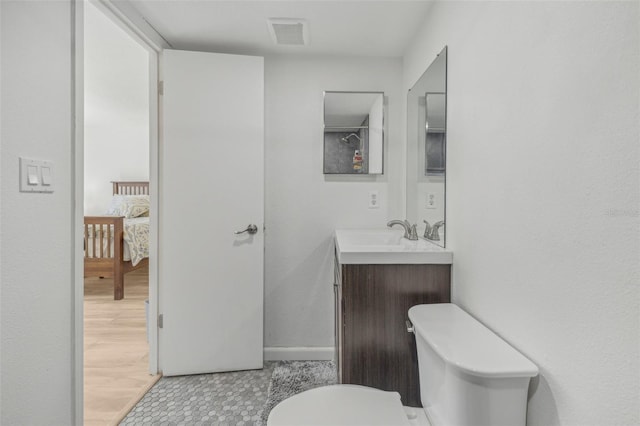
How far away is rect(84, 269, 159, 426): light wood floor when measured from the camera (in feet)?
5.90

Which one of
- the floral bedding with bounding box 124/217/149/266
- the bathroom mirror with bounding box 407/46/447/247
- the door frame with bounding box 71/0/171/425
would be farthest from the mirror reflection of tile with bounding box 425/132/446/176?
the floral bedding with bounding box 124/217/149/266

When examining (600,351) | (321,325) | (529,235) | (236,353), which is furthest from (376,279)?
(236,353)

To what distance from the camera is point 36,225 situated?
113 centimetres

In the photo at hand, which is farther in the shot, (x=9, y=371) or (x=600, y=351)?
(x=9, y=371)

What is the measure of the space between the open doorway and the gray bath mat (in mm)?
765

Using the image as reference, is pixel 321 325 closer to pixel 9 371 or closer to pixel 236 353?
pixel 236 353

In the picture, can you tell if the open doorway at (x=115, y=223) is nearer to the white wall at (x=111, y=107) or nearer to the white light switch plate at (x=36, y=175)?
the white wall at (x=111, y=107)

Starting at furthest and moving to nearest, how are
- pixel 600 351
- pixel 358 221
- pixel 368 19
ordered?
pixel 358 221 → pixel 368 19 → pixel 600 351

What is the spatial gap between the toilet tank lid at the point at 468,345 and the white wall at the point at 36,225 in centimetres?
132

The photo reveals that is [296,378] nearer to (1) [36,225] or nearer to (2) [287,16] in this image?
(1) [36,225]

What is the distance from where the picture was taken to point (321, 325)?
233cm

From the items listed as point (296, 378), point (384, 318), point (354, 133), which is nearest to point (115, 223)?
point (296, 378)

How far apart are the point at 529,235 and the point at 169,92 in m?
2.07

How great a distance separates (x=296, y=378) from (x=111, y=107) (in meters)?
4.13
